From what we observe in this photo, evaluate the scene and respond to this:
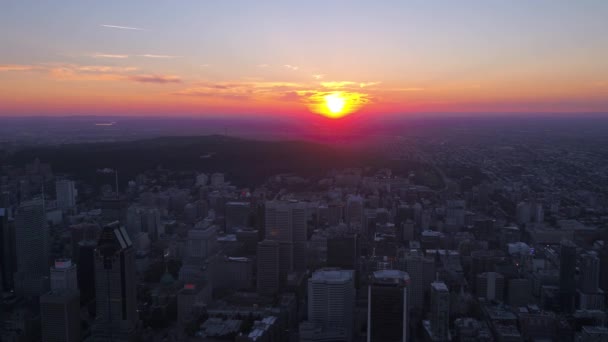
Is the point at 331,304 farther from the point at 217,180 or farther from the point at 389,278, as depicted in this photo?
the point at 217,180

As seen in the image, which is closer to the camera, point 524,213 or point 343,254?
point 343,254

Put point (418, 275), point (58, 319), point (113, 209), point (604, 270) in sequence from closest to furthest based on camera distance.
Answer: point (58, 319) → point (418, 275) → point (604, 270) → point (113, 209)

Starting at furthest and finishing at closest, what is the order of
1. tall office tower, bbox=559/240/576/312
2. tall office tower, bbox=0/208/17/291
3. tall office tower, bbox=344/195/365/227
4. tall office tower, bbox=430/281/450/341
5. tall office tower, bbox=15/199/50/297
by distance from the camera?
tall office tower, bbox=344/195/365/227 < tall office tower, bbox=0/208/17/291 < tall office tower, bbox=15/199/50/297 < tall office tower, bbox=559/240/576/312 < tall office tower, bbox=430/281/450/341

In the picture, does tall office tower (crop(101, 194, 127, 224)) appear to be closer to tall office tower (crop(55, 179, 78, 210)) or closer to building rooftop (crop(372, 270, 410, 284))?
tall office tower (crop(55, 179, 78, 210))

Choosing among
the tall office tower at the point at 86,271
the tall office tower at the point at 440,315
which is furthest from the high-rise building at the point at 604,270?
the tall office tower at the point at 86,271

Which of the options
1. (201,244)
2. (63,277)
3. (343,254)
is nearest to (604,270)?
(343,254)

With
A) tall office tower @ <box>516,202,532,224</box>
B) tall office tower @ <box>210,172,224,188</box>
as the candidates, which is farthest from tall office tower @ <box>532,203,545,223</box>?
tall office tower @ <box>210,172,224,188</box>

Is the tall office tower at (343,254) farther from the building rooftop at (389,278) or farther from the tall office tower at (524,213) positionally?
the tall office tower at (524,213)

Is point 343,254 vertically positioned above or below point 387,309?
below
